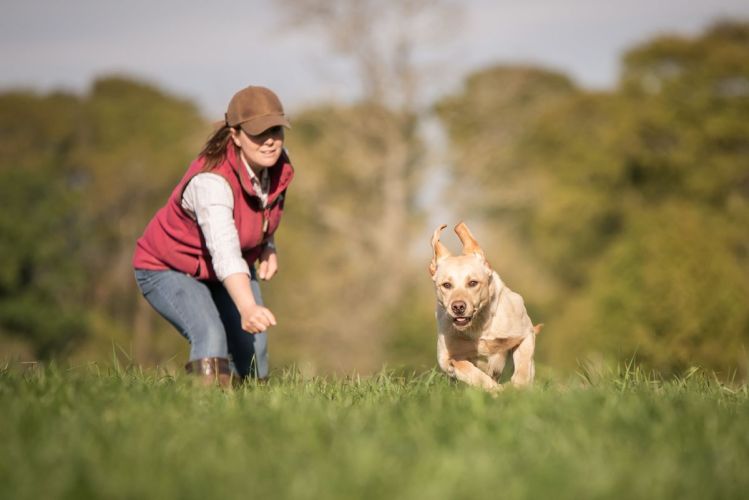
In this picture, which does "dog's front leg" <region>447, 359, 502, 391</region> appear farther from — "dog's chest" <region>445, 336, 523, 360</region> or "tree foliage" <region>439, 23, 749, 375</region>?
"tree foliage" <region>439, 23, 749, 375</region>

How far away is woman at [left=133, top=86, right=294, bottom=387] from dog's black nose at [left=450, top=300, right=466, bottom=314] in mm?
1090

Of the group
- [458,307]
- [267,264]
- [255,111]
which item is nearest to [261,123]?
[255,111]

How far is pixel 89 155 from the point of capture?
54.3 metres

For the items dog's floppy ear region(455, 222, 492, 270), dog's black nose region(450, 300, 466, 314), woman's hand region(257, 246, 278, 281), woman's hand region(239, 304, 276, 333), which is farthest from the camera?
dog's floppy ear region(455, 222, 492, 270)

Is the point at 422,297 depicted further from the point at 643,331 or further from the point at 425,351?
the point at 643,331

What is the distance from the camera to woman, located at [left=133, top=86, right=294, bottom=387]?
5.67 m

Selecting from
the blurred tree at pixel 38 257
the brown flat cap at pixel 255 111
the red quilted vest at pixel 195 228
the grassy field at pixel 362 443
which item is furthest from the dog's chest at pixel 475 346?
the blurred tree at pixel 38 257

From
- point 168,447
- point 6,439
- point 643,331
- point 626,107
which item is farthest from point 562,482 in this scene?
point 626,107

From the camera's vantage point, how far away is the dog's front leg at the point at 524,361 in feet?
20.9

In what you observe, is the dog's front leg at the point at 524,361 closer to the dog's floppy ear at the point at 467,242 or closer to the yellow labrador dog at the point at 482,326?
the yellow labrador dog at the point at 482,326

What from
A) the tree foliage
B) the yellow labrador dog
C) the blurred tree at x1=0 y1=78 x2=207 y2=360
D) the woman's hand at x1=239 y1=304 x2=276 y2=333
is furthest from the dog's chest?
the blurred tree at x1=0 y1=78 x2=207 y2=360

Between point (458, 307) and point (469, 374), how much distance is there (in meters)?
0.38

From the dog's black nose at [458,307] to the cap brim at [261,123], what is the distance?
4.59ft

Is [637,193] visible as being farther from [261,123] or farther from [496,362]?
[261,123]
